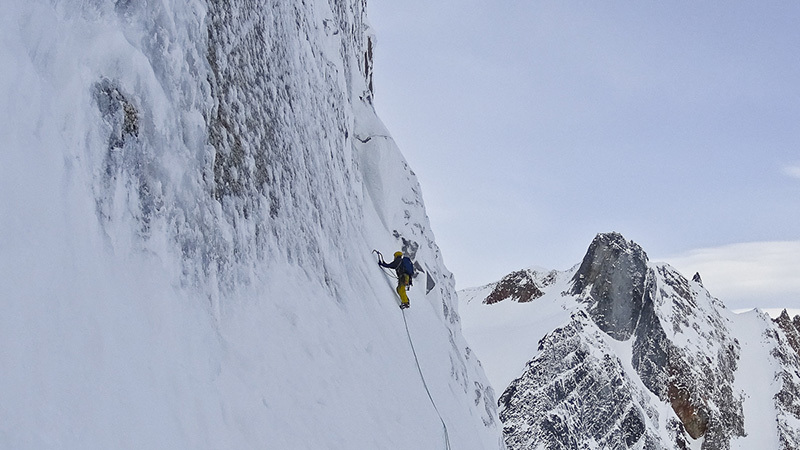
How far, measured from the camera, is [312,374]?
Result: 8.07 metres

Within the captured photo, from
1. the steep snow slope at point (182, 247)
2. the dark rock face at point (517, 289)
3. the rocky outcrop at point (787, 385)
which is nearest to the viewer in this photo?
the steep snow slope at point (182, 247)

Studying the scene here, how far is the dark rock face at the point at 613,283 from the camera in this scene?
48531mm

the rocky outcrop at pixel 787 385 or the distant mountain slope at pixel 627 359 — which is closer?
the distant mountain slope at pixel 627 359

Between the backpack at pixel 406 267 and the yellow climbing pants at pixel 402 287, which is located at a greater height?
the backpack at pixel 406 267

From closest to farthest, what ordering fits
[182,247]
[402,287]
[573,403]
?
[182,247] < [402,287] < [573,403]

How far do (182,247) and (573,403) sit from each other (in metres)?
35.3

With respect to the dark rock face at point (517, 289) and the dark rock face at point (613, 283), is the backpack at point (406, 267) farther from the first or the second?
the dark rock face at point (517, 289)

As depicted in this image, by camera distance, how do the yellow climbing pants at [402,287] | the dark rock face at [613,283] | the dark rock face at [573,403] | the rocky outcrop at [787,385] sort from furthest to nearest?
the rocky outcrop at [787,385] < the dark rock face at [613,283] < the dark rock face at [573,403] < the yellow climbing pants at [402,287]

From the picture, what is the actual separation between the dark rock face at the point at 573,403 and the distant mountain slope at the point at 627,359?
0.06 m

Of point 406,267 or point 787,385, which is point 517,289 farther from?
point 406,267

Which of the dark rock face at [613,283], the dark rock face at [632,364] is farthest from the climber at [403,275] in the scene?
the dark rock face at [613,283]

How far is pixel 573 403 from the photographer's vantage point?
38.4 m

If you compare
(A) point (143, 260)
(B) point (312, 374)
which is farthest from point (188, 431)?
(B) point (312, 374)

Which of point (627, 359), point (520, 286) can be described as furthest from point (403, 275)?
point (520, 286)
